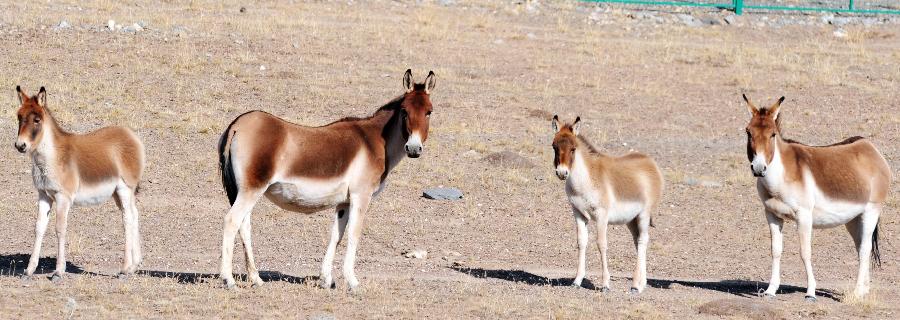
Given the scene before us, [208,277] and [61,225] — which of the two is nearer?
[61,225]

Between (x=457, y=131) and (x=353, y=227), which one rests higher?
(x=353, y=227)

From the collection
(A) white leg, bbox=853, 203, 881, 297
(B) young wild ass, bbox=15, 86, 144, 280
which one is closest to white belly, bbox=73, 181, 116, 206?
(B) young wild ass, bbox=15, 86, 144, 280

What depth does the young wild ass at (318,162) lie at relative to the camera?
41.0 ft

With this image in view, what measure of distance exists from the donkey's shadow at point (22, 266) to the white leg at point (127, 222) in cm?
64

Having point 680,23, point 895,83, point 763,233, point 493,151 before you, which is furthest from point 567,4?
point 763,233

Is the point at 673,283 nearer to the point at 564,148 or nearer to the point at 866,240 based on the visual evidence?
the point at 866,240

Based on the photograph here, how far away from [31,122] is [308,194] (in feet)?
8.79

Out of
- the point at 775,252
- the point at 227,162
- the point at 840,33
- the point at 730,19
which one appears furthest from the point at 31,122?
the point at 840,33

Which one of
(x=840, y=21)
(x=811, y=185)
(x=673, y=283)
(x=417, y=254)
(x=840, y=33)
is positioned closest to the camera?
(x=811, y=185)

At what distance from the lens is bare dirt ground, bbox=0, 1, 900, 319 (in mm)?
13375

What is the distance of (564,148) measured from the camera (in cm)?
1350

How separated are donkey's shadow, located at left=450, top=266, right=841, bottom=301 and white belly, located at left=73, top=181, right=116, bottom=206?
4066mm

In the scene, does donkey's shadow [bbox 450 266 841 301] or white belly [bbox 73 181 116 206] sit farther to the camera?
donkey's shadow [bbox 450 266 841 301]

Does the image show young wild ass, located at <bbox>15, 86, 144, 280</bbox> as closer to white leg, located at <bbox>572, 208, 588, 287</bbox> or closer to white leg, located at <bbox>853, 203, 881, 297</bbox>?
white leg, located at <bbox>572, 208, 588, 287</bbox>
